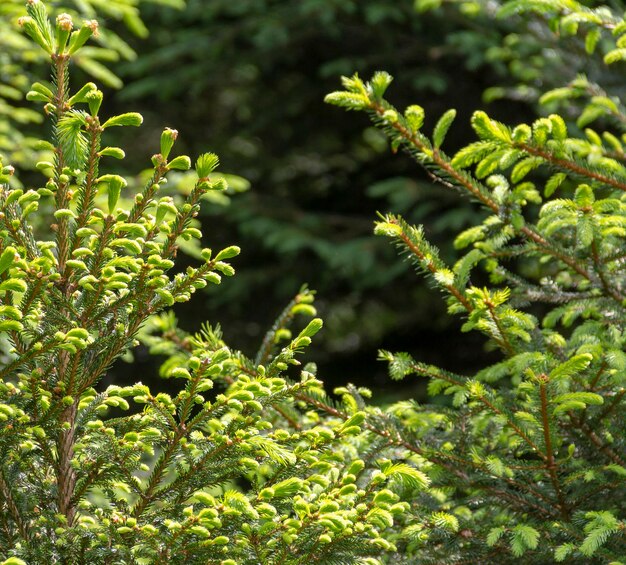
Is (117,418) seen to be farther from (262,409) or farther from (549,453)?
(549,453)

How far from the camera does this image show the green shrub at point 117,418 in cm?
160

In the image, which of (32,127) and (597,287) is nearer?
(597,287)

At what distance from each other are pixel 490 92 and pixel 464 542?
354 cm

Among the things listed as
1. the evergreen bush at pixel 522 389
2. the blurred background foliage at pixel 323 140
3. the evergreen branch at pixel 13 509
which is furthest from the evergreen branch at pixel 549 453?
the blurred background foliage at pixel 323 140

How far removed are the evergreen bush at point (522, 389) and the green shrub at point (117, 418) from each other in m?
0.32

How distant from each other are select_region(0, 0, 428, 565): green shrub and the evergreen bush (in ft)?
1.06

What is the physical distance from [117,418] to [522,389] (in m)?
0.92

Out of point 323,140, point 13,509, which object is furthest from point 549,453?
point 323,140

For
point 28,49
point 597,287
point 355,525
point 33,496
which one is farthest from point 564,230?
point 28,49

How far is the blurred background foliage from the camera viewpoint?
5734 mm

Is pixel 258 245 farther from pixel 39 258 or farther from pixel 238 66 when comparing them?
pixel 39 258

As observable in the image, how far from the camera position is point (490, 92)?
4957mm

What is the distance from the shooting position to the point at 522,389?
1873 millimetres

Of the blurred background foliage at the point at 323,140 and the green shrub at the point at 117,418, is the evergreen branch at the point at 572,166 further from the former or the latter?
the blurred background foliage at the point at 323,140
